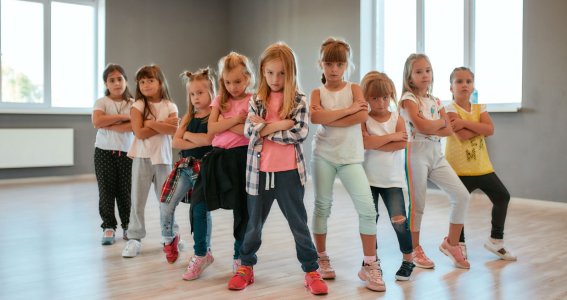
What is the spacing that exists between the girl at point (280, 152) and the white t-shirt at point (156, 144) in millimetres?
825

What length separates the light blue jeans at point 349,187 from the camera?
2.29 m

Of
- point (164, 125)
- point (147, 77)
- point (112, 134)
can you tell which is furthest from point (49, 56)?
point (164, 125)

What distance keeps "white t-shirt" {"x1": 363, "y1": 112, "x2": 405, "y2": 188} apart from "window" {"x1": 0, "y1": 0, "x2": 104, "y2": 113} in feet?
18.0

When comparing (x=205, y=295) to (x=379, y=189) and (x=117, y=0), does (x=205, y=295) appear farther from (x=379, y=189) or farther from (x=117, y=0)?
(x=117, y=0)

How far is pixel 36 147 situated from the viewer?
265 inches

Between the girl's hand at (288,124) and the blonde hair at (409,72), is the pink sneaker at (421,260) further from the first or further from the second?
the girl's hand at (288,124)

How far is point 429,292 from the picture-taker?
7.39 ft

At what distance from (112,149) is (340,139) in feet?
4.89

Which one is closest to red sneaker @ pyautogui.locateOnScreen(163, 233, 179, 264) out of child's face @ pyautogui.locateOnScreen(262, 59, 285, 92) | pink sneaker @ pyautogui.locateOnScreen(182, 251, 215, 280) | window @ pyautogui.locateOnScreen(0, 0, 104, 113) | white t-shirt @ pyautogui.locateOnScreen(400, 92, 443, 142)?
pink sneaker @ pyautogui.locateOnScreen(182, 251, 215, 280)

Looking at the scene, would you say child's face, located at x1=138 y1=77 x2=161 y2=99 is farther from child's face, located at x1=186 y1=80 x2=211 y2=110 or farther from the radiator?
the radiator

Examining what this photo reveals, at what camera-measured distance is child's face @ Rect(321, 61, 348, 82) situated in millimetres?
2318

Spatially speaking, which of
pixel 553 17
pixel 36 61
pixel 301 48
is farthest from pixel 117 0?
pixel 553 17

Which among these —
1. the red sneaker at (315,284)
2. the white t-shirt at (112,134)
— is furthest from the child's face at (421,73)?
the white t-shirt at (112,134)

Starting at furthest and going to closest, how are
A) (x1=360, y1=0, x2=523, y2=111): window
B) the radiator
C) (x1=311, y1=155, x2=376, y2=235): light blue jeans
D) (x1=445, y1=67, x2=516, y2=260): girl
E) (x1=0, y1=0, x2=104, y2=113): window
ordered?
(x1=0, y1=0, x2=104, y2=113): window < the radiator < (x1=360, y1=0, x2=523, y2=111): window < (x1=445, y1=67, x2=516, y2=260): girl < (x1=311, y1=155, x2=376, y2=235): light blue jeans
